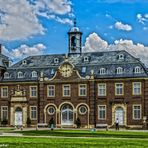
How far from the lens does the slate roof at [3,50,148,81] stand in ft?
216

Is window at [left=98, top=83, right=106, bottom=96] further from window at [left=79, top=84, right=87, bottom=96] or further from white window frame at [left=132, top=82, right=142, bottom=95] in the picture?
white window frame at [left=132, top=82, right=142, bottom=95]

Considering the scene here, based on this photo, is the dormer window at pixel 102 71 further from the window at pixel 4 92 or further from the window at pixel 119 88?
the window at pixel 4 92

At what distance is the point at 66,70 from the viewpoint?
224 ft

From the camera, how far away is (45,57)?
7394cm

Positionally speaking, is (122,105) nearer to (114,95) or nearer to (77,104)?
(114,95)

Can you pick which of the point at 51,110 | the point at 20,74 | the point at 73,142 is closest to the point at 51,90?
the point at 51,110

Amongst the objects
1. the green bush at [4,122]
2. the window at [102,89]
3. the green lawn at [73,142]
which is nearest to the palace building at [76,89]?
the window at [102,89]

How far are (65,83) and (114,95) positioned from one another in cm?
745

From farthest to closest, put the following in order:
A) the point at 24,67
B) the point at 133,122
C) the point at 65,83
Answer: the point at 24,67 < the point at 65,83 < the point at 133,122

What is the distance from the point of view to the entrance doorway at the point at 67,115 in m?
68.0

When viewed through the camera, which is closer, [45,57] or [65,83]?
[65,83]

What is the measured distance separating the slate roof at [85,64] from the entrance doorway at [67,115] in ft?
16.6

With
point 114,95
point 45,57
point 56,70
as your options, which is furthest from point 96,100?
point 45,57

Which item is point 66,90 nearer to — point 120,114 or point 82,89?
point 82,89
